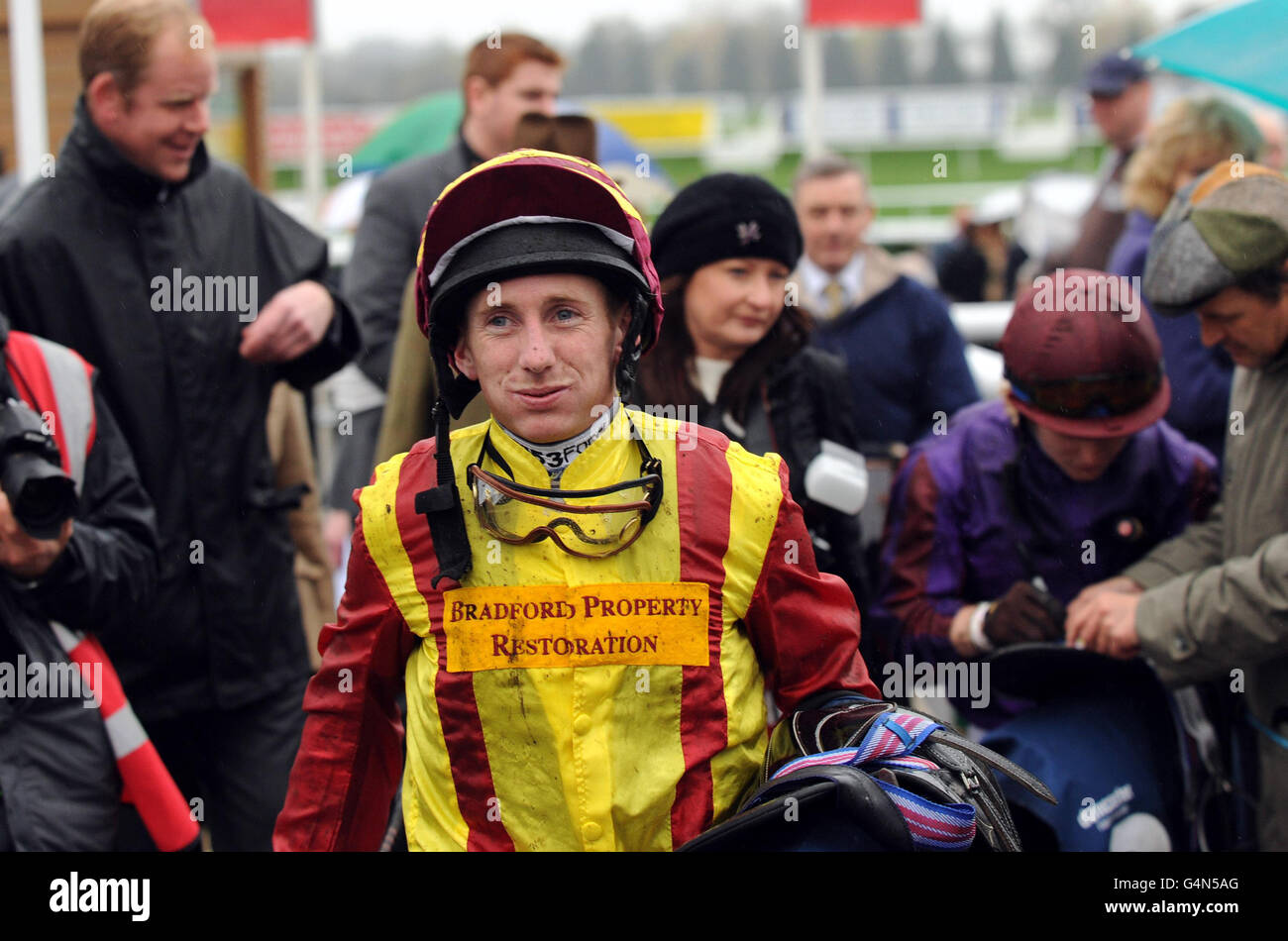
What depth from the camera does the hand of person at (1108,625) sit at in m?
3.08

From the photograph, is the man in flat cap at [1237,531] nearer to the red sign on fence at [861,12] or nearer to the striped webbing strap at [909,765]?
the striped webbing strap at [909,765]

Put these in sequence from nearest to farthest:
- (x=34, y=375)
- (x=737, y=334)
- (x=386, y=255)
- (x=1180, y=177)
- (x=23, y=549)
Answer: (x=23, y=549)
(x=34, y=375)
(x=737, y=334)
(x=386, y=255)
(x=1180, y=177)

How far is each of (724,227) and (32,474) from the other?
151cm

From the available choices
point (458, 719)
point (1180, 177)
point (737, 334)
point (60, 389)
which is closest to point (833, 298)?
point (1180, 177)

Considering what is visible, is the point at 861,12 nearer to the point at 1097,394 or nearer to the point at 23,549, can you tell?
the point at 1097,394

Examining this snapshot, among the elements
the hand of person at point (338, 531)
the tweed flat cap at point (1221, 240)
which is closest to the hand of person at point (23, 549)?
the hand of person at point (338, 531)

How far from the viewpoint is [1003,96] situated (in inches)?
1574

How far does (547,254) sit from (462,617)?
0.52 metres

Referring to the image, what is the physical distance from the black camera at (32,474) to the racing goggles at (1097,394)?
6.43 feet

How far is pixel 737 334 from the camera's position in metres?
3.28

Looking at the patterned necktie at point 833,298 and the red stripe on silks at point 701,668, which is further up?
the patterned necktie at point 833,298

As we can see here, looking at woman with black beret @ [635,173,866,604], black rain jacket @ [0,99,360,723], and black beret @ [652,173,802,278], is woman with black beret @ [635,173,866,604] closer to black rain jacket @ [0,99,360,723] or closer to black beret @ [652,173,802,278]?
black beret @ [652,173,802,278]
